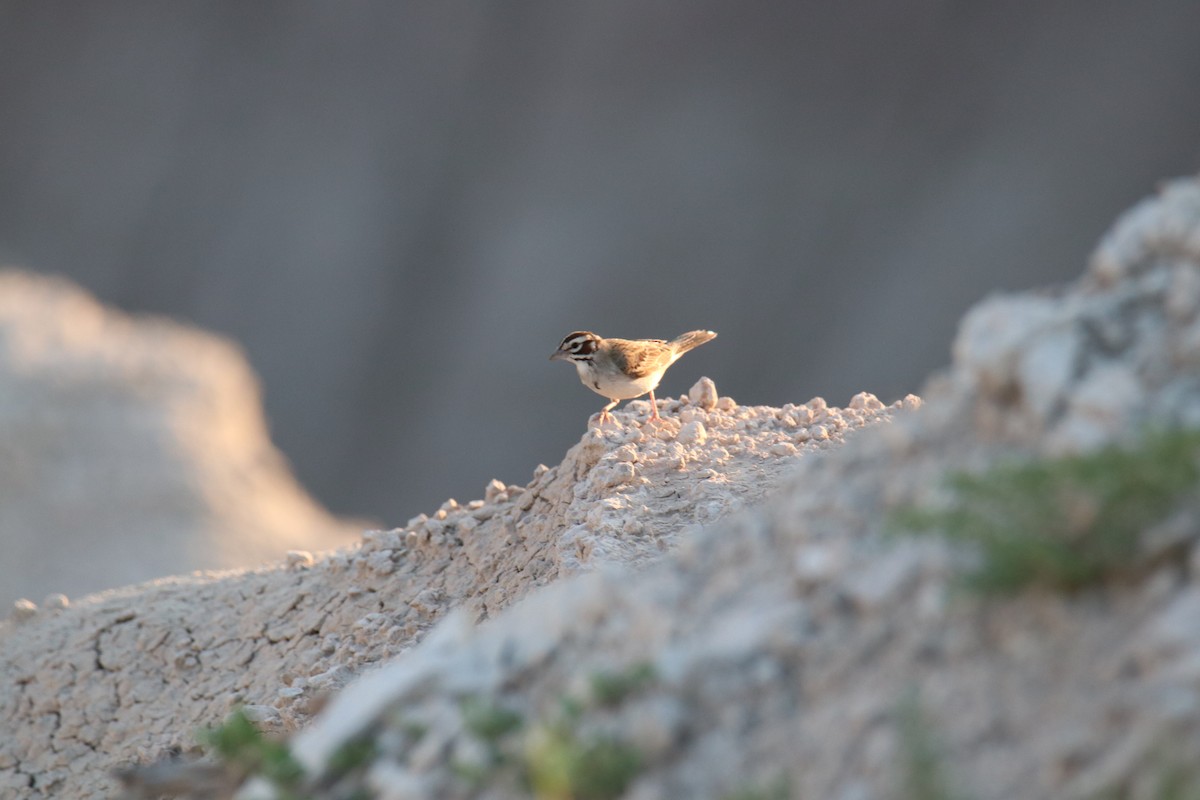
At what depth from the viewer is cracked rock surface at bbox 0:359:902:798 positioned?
639 centimetres

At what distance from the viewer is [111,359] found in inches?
757

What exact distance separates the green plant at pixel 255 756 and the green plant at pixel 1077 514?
5.26ft

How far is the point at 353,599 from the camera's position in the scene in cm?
713

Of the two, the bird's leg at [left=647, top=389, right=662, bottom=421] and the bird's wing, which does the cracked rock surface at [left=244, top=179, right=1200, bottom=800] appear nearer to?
the bird's leg at [left=647, top=389, right=662, bottom=421]

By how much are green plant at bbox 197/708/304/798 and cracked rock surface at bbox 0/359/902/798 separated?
2.71m

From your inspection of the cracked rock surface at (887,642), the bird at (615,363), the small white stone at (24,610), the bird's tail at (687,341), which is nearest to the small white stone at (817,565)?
the cracked rock surface at (887,642)

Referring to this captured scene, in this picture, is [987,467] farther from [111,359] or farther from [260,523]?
[111,359]

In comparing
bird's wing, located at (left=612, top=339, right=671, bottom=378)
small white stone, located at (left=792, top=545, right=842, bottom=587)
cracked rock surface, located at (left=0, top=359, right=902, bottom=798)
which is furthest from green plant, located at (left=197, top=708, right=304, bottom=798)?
bird's wing, located at (left=612, top=339, right=671, bottom=378)

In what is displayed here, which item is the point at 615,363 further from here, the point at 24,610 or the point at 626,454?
the point at 24,610

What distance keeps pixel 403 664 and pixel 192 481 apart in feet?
50.2

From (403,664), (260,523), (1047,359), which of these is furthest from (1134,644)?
(260,523)

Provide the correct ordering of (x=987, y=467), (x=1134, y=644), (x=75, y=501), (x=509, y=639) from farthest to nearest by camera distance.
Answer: (x=75, y=501), (x=509, y=639), (x=987, y=467), (x=1134, y=644)

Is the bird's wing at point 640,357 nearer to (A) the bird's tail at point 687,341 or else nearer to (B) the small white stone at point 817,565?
(A) the bird's tail at point 687,341

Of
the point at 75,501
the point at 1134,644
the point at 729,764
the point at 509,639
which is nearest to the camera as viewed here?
the point at 1134,644
